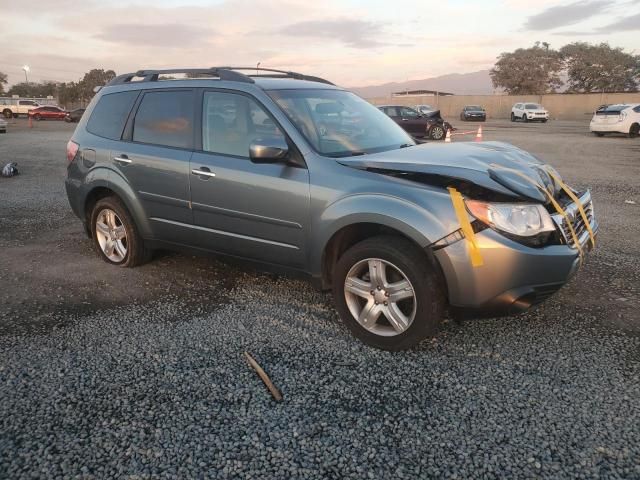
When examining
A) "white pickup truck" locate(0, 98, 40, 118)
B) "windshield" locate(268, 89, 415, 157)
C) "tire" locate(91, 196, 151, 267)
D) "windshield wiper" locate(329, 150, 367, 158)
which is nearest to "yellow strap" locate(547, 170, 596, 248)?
"windshield" locate(268, 89, 415, 157)

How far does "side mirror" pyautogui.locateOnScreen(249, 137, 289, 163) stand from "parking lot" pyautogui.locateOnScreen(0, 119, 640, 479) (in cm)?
121

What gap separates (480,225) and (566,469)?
4.42ft

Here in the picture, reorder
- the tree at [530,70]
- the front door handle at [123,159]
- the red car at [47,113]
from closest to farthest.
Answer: the front door handle at [123,159] → the red car at [47,113] → the tree at [530,70]

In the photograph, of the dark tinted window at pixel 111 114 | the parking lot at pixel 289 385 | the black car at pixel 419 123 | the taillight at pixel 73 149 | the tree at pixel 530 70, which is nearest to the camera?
the parking lot at pixel 289 385

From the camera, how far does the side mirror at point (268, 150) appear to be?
3.58 m

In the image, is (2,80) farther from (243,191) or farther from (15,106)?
(243,191)

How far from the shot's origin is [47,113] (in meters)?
44.8

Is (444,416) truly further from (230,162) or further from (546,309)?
(230,162)

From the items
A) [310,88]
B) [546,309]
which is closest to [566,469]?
[546,309]

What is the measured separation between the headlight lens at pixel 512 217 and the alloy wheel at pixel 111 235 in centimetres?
337

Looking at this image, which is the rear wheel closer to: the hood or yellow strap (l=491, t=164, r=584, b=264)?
the hood

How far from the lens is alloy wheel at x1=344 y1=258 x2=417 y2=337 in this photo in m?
3.38

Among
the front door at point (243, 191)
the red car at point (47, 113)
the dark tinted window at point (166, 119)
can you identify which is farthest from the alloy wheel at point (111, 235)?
the red car at point (47, 113)

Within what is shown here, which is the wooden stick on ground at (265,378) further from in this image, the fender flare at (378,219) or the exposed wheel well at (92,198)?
the exposed wheel well at (92,198)
